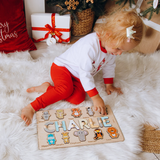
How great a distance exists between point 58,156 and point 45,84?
1.34ft

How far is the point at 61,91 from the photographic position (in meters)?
0.87

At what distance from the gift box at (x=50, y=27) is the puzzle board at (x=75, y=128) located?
788mm

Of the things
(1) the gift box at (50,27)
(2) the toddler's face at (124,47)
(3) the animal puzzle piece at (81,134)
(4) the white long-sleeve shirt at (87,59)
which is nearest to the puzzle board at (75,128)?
(3) the animal puzzle piece at (81,134)

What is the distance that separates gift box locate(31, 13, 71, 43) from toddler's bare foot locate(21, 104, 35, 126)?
2.59 ft

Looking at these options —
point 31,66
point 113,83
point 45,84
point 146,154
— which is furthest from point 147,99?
point 31,66

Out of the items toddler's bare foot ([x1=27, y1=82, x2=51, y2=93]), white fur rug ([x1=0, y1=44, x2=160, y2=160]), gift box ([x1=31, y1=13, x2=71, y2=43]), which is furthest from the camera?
gift box ([x1=31, y1=13, x2=71, y2=43])

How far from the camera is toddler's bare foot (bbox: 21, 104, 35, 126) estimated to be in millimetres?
775

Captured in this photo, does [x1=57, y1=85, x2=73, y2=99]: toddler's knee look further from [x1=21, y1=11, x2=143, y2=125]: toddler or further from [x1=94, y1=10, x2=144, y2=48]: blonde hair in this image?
[x1=94, y1=10, x2=144, y2=48]: blonde hair

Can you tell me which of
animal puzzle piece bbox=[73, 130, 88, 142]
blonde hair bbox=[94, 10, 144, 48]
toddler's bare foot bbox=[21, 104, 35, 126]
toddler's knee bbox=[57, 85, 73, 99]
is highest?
blonde hair bbox=[94, 10, 144, 48]

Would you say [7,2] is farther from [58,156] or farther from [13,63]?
[58,156]

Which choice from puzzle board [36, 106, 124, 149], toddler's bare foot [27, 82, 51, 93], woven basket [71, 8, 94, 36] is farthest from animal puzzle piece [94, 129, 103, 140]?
woven basket [71, 8, 94, 36]

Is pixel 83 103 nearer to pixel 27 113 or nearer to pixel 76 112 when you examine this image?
pixel 76 112

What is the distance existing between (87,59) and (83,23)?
0.81m

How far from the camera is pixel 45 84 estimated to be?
A: 95 cm
